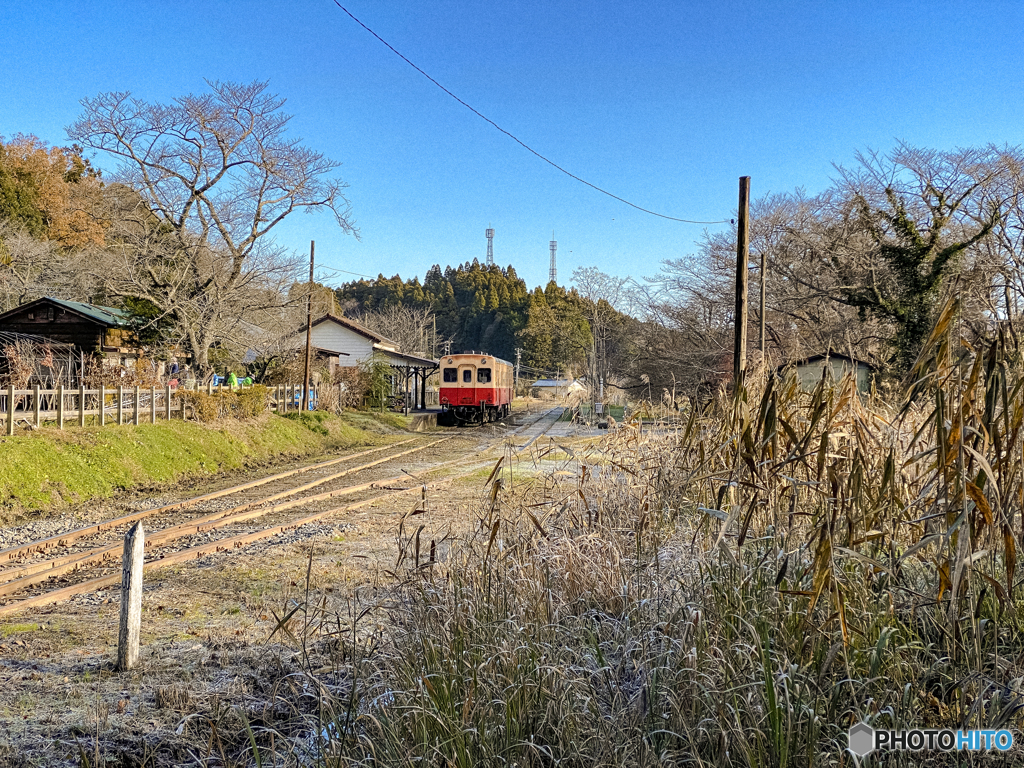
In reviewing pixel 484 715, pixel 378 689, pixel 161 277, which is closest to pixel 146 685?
pixel 378 689

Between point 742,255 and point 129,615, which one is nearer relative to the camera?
point 129,615

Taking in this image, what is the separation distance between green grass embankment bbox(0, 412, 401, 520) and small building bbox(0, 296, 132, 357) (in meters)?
5.84

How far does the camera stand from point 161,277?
20.9 m

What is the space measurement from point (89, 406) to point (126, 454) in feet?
7.09

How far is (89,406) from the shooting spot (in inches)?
541

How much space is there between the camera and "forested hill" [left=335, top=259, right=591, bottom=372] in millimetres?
71312

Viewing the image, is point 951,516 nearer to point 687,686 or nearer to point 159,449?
point 687,686

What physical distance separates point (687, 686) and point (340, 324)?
37313mm

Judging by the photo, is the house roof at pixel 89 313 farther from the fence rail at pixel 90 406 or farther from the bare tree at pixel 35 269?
the bare tree at pixel 35 269

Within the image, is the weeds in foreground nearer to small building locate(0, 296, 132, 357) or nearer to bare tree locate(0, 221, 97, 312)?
small building locate(0, 296, 132, 357)

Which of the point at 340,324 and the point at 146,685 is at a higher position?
the point at 340,324

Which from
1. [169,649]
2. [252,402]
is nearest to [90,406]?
[252,402]

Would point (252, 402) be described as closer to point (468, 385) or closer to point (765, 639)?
point (468, 385)

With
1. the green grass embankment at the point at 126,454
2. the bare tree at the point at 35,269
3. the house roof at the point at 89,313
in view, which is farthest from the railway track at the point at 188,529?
the bare tree at the point at 35,269
